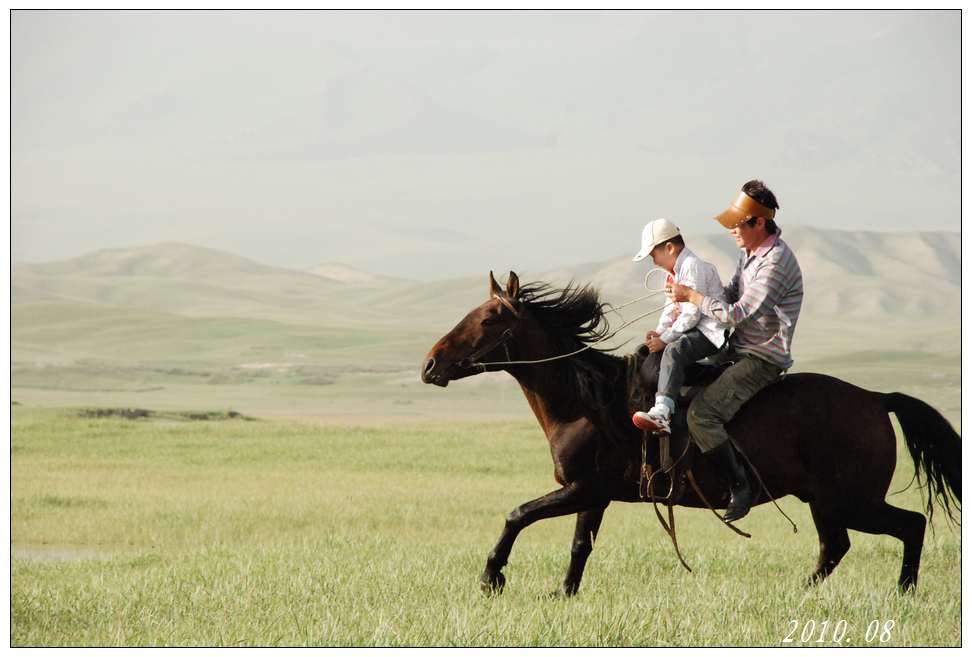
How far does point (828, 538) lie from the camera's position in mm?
8859

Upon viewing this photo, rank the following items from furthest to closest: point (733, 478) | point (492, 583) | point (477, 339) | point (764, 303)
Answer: point (492, 583) < point (733, 478) < point (477, 339) < point (764, 303)

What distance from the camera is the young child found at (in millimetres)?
8062

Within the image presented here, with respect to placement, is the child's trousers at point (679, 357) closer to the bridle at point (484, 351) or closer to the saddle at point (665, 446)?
the saddle at point (665, 446)

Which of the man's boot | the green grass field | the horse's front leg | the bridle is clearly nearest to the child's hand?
the man's boot

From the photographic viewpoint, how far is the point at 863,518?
872 centimetres

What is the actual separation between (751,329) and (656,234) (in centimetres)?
102

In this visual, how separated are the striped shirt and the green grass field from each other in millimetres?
1827

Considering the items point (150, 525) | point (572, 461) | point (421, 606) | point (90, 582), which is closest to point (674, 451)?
point (572, 461)

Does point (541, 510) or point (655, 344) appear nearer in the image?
point (655, 344)

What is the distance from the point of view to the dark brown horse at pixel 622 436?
8.49 m

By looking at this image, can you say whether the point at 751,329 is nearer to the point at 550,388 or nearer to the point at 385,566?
the point at 550,388

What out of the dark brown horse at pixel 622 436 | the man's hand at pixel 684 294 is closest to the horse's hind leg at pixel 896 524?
the dark brown horse at pixel 622 436

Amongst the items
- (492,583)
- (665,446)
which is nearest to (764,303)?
(665,446)

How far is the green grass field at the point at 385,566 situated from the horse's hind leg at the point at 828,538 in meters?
0.18
